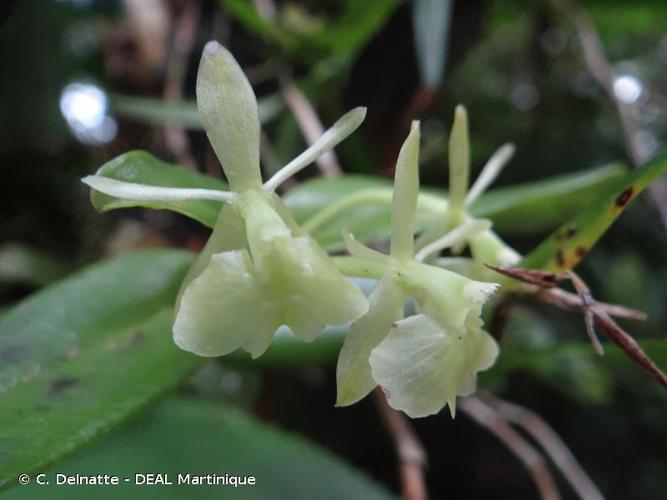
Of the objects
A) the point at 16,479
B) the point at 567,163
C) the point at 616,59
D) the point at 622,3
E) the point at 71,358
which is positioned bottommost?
the point at 16,479

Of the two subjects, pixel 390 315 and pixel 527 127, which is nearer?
pixel 390 315

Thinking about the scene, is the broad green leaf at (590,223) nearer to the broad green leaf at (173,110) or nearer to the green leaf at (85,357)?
the green leaf at (85,357)

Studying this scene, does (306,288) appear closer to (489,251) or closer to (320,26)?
(489,251)

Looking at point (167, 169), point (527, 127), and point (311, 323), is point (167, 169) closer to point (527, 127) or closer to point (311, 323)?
point (311, 323)

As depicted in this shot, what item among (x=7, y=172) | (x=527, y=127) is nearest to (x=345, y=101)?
(x=527, y=127)

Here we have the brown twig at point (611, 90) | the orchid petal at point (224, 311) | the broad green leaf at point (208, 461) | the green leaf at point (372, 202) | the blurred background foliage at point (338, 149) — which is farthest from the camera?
the blurred background foliage at point (338, 149)

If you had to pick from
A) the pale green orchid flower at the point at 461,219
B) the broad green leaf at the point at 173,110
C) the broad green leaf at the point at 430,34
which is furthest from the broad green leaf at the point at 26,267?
the pale green orchid flower at the point at 461,219

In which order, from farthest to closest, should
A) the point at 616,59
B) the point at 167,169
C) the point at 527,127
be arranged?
the point at 616,59
the point at 527,127
the point at 167,169
